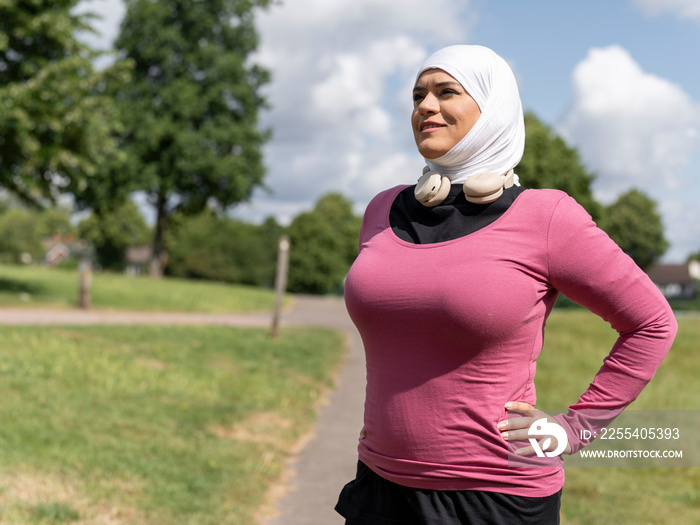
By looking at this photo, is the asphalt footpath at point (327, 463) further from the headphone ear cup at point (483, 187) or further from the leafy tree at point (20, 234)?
the leafy tree at point (20, 234)

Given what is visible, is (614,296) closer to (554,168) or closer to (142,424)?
(142,424)

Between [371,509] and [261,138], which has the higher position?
[261,138]

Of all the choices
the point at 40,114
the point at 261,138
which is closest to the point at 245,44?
the point at 261,138

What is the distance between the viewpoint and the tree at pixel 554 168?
47875 mm

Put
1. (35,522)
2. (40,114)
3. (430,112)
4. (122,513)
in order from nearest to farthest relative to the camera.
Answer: (430,112) → (35,522) → (122,513) → (40,114)

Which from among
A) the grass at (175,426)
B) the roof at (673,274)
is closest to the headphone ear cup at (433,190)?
the grass at (175,426)

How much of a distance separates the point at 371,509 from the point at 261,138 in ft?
113

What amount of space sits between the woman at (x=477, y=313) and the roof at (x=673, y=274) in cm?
10951

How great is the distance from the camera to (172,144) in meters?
33.5

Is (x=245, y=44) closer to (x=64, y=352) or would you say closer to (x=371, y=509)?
(x=64, y=352)

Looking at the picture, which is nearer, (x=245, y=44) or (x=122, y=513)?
(x=122, y=513)

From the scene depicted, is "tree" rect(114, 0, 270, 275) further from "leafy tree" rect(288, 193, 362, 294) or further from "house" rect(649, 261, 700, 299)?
"house" rect(649, 261, 700, 299)

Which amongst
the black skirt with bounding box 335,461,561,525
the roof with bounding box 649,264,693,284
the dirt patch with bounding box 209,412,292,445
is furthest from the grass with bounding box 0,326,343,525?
the roof with bounding box 649,264,693,284

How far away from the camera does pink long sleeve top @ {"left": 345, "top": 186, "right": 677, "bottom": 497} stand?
1.84 metres
